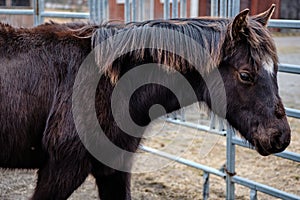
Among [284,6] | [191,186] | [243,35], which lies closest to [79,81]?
[243,35]

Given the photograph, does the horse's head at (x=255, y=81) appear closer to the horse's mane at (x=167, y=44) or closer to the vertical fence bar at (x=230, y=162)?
the horse's mane at (x=167, y=44)

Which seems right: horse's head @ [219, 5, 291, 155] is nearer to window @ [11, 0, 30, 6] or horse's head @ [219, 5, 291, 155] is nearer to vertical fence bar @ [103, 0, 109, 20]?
vertical fence bar @ [103, 0, 109, 20]

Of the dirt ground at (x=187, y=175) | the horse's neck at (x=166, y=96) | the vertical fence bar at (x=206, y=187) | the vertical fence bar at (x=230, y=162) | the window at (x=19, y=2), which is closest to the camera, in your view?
the horse's neck at (x=166, y=96)

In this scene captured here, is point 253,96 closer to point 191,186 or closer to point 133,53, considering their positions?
point 133,53

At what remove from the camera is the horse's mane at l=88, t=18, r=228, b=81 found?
2.85 m

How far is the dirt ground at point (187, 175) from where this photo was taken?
467 cm

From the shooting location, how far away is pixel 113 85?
299 cm

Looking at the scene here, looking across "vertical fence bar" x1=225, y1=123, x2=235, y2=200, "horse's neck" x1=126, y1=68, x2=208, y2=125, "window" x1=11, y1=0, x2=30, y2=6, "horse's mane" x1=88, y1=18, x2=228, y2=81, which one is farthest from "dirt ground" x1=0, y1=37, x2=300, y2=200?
"window" x1=11, y1=0, x2=30, y2=6

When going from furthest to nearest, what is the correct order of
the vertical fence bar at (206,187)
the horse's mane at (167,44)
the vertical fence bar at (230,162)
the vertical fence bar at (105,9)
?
the vertical fence bar at (105,9) < the vertical fence bar at (206,187) < the vertical fence bar at (230,162) < the horse's mane at (167,44)

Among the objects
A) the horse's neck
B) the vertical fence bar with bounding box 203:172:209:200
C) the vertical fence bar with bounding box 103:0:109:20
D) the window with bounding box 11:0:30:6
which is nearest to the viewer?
the horse's neck

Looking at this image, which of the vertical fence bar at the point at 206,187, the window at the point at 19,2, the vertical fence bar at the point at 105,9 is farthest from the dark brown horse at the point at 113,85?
the window at the point at 19,2

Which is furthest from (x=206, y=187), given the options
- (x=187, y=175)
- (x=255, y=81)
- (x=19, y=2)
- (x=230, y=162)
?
(x=19, y=2)

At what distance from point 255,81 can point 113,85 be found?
79cm

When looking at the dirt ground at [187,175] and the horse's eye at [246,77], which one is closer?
the horse's eye at [246,77]
